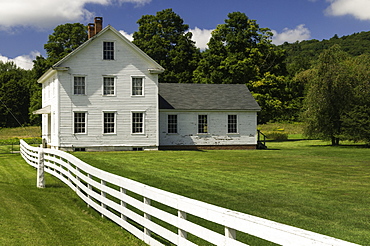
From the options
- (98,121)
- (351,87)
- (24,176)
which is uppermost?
(351,87)

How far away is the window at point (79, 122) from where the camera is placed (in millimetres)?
31375

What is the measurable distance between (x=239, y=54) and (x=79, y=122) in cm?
2378

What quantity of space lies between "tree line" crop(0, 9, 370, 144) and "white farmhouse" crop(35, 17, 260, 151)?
27.6 feet

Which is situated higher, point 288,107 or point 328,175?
point 288,107

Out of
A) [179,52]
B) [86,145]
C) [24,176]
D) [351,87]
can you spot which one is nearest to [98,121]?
[86,145]

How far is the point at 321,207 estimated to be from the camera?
10617 mm

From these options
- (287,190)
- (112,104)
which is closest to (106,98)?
(112,104)

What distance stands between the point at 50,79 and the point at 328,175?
81.6ft

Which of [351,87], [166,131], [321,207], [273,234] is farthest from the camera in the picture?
[351,87]

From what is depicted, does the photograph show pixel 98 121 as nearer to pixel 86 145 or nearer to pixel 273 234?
pixel 86 145

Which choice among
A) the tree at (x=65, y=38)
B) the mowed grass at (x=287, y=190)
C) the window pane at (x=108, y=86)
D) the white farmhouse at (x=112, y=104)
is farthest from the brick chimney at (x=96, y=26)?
the tree at (x=65, y=38)

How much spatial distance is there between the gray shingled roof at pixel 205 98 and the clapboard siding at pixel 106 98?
107 inches

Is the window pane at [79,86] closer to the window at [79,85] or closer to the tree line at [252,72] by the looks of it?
the window at [79,85]

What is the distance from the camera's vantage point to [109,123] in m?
32.0
